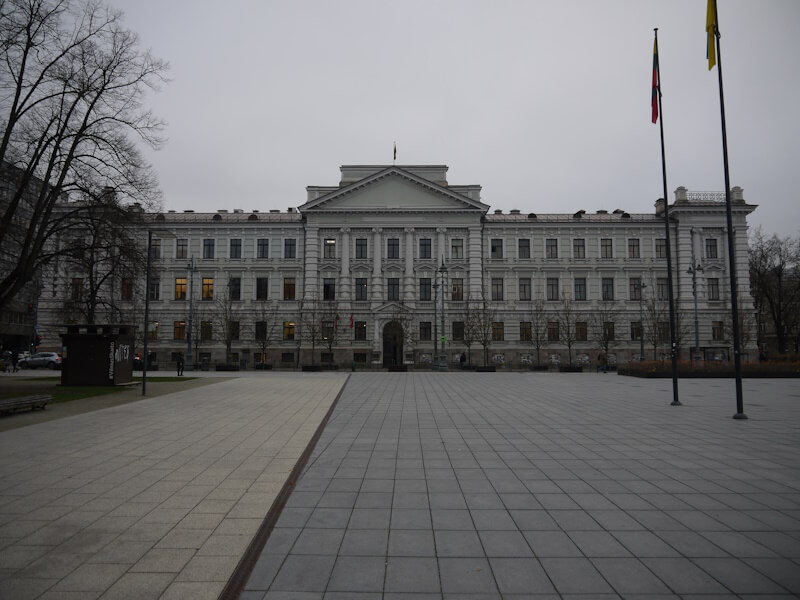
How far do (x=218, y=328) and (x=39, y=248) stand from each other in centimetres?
3488

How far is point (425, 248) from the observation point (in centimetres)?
5369

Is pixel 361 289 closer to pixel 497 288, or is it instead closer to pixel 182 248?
pixel 497 288

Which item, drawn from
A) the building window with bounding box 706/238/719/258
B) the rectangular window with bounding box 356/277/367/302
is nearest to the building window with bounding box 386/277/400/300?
the rectangular window with bounding box 356/277/367/302

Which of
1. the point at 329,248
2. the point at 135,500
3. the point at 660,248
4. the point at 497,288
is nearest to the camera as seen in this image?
the point at 135,500

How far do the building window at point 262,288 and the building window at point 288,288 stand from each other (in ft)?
6.34

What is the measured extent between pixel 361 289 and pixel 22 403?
1534 inches

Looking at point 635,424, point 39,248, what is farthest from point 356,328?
point 635,424

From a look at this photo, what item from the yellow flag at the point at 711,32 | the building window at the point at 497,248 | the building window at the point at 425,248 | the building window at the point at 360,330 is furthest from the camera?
the building window at the point at 497,248

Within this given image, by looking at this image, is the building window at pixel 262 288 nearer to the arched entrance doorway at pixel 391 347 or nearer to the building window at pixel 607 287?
the arched entrance doorway at pixel 391 347

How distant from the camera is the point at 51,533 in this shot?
6133mm

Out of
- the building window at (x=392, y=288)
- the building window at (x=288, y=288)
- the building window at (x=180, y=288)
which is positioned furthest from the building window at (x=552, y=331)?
the building window at (x=180, y=288)

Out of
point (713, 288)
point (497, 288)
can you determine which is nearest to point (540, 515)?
point (497, 288)

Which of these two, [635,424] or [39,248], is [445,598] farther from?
[39,248]

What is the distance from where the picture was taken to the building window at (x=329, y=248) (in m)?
53.9
